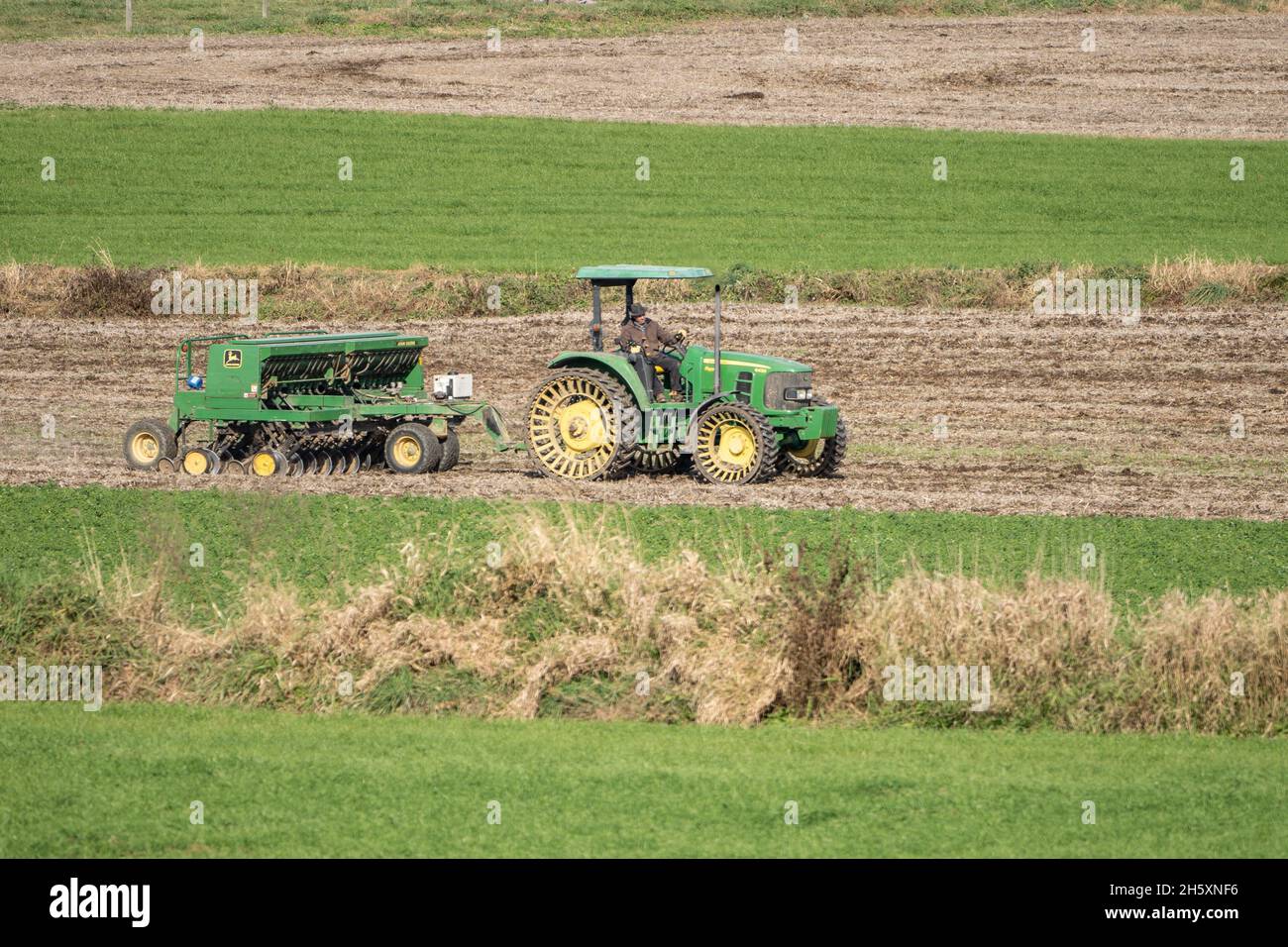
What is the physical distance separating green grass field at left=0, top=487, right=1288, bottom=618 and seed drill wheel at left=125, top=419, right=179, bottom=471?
1842mm

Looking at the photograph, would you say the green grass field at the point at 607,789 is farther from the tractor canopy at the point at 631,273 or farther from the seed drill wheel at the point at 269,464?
the seed drill wheel at the point at 269,464

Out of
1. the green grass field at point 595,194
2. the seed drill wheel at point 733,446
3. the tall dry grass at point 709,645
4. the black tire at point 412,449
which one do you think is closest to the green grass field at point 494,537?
the tall dry grass at point 709,645

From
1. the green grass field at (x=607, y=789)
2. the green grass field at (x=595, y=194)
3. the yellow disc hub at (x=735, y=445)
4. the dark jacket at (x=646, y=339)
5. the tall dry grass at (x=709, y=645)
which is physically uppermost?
the green grass field at (x=595, y=194)

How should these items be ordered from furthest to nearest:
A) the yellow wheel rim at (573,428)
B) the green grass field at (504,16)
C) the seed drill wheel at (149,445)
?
the green grass field at (504,16) → the seed drill wheel at (149,445) → the yellow wheel rim at (573,428)

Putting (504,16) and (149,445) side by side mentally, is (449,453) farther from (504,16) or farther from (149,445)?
(504,16)

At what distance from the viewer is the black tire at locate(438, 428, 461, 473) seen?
18984 mm

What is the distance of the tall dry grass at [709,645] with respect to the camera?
11.0 meters

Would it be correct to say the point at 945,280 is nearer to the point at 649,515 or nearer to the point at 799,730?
the point at 649,515

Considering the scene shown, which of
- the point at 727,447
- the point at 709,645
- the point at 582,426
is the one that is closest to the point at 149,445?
the point at 582,426

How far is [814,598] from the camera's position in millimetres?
11383

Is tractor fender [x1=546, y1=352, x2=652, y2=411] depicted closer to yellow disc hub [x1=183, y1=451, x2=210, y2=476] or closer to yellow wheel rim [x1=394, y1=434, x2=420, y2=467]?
yellow wheel rim [x1=394, y1=434, x2=420, y2=467]

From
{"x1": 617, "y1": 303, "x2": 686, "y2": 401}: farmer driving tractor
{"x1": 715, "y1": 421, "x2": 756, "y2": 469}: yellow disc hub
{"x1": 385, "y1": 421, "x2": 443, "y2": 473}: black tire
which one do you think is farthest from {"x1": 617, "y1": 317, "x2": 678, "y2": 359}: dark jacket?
{"x1": 385, "y1": 421, "x2": 443, "y2": 473}: black tire

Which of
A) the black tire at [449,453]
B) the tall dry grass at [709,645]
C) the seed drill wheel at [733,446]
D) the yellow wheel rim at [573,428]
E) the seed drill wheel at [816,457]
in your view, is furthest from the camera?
the black tire at [449,453]

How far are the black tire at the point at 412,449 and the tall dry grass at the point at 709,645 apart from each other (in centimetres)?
668
